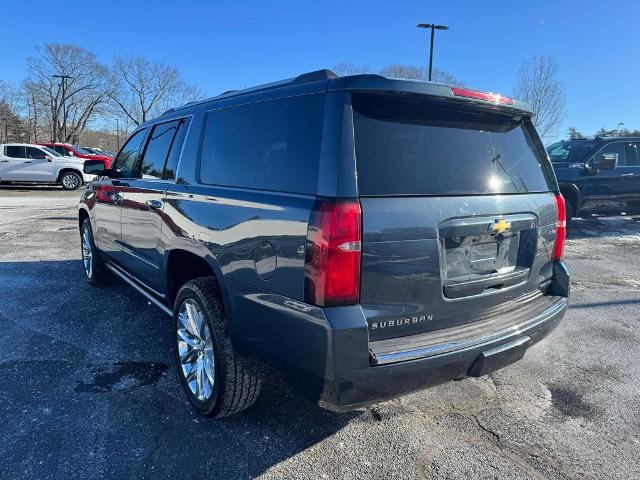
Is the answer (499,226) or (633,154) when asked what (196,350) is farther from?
(633,154)

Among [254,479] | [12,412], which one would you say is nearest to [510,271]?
[254,479]

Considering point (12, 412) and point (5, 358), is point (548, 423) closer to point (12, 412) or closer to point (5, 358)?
point (12, 412)

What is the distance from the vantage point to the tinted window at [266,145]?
7.13 feet

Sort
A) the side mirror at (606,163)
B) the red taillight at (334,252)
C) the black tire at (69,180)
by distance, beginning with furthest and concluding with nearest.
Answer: the black tire at (69,180)
the side mirror at (606,163)
the red taillight at (334,252)

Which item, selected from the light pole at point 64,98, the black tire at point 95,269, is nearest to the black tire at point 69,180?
the black tire at point 95,269

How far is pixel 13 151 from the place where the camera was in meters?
18.3

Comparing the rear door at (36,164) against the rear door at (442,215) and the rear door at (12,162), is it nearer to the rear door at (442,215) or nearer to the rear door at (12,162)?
the rear door at (12,162)

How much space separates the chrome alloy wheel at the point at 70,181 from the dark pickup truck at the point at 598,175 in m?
17.5

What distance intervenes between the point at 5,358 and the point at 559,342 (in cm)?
453

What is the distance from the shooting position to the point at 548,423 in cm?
282

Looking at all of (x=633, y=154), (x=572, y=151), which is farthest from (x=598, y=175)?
(x=633, y=154)

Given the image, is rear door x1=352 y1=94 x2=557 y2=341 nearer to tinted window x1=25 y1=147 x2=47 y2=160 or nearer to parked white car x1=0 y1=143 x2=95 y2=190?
parked white car x1=0 y1=143 x2=95 y2=190

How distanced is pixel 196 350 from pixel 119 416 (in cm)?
58

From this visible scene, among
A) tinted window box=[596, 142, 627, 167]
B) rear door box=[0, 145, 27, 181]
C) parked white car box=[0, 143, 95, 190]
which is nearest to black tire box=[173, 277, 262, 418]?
tinted window box=[596, 142, 627, 167]
